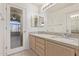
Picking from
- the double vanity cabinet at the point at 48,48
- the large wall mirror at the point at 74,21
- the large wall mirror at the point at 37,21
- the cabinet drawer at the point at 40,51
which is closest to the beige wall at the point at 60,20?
the large wall mirror at the point at 74,21

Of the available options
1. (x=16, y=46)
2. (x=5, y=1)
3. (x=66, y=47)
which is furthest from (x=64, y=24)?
(x=5, y=1)

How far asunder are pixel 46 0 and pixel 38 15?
0.33 m

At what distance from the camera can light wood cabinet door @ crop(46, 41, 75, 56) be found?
1.35 metres

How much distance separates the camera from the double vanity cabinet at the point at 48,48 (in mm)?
1337

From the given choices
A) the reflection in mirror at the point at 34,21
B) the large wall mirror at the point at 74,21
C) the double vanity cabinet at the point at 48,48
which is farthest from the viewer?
the reflection in mirror at the point at 34,21

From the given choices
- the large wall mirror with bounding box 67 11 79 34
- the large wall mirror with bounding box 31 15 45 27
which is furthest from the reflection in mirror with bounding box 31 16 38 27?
the large wall mirror with bounding box 67 11 79 34

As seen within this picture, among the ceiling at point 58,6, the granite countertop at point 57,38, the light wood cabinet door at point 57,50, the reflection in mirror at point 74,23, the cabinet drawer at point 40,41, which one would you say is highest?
the ceiling at point 58,6

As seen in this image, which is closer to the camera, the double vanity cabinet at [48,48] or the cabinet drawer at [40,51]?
the double vanity cabinet at [48,48]

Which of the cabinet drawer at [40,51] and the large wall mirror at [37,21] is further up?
the large wall mirror at [37,21]

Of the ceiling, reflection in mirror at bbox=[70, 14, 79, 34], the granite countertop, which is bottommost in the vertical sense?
the granite countertop

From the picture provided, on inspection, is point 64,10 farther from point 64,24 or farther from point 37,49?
point 37,49

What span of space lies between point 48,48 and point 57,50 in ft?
0.78

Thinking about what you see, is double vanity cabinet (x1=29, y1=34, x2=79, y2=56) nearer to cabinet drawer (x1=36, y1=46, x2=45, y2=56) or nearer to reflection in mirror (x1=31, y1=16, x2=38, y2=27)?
cabinet drawer (x1=36, y1=46, x2=45, y2=56)

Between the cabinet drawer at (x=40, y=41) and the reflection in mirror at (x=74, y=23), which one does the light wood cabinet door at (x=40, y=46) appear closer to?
the cabinet drawer at (x=40, y=41)
